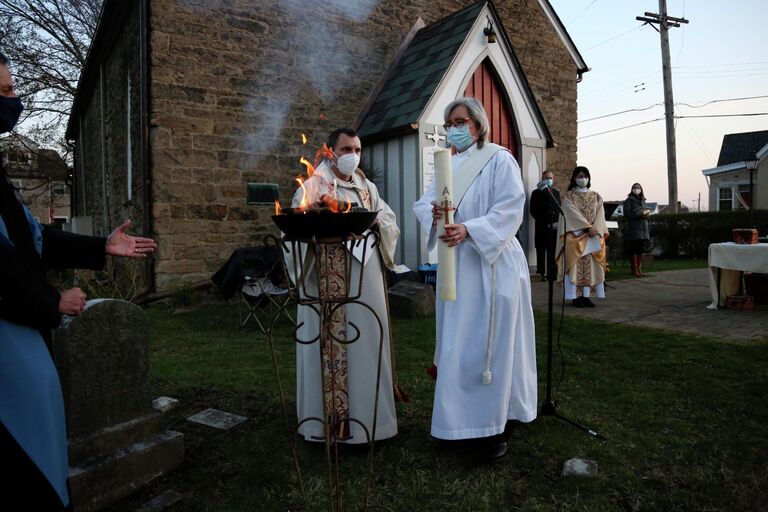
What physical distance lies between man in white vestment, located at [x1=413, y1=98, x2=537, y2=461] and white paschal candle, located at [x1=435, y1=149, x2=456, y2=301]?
23cm

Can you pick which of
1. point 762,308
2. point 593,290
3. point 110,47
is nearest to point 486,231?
point 593,290

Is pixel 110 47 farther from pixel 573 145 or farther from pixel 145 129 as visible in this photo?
pixel 573 145

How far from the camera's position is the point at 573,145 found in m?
14.3

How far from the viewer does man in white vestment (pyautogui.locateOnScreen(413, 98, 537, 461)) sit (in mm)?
3086

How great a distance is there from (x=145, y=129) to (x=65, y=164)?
16.0 m

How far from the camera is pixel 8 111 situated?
183cm

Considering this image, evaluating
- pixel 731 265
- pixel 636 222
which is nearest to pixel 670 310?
pixel 731 265

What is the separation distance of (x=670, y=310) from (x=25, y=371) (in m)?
7.86

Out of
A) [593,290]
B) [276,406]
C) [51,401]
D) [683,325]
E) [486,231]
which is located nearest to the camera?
[51,401]

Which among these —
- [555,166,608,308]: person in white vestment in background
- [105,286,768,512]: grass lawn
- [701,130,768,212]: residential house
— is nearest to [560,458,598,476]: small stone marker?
[105,286,768,512]: grass lawn

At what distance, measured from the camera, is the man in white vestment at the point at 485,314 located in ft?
10.1

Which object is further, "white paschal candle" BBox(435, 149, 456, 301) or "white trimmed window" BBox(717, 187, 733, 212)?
"white trimmed window" BBox(717, 187, 733, 212)

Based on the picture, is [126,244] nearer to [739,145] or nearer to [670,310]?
[670,310]

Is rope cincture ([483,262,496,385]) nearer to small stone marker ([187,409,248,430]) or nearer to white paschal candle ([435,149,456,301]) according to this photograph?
white paschal candle ([435,149,456,301])
